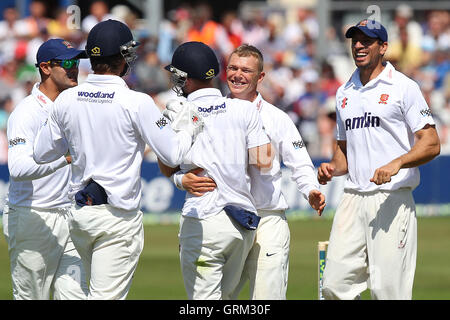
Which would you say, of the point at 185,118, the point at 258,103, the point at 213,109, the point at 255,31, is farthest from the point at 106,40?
the point at 255,31

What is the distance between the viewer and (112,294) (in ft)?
22.2

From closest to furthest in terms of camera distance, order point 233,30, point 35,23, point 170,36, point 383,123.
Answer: point 383,123, point 35,23, point 170,36, point 233,30

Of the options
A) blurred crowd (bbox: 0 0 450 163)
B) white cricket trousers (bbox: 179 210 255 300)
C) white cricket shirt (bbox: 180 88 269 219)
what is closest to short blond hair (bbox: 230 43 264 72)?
white cricket shirt (bbox: 180 88 269 219)

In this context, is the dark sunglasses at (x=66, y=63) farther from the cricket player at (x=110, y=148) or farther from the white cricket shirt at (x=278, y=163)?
the white cricket shirt at (x=278, y=163)

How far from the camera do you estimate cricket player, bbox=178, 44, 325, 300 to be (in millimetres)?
7527

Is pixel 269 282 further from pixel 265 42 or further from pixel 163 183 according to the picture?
pixel 265 42

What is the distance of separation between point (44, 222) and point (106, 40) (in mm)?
1949

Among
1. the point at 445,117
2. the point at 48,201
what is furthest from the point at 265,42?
the point at 48,201

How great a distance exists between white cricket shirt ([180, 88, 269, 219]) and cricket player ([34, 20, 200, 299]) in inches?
12.1

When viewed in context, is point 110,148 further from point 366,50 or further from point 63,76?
point 366,50

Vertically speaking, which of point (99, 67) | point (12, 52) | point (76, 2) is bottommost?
point (99, 67)

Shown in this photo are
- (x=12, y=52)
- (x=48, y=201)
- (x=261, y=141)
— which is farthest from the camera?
(x=12, y=52)

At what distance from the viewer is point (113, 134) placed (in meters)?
6.74

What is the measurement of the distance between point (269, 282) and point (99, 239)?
1484mm
